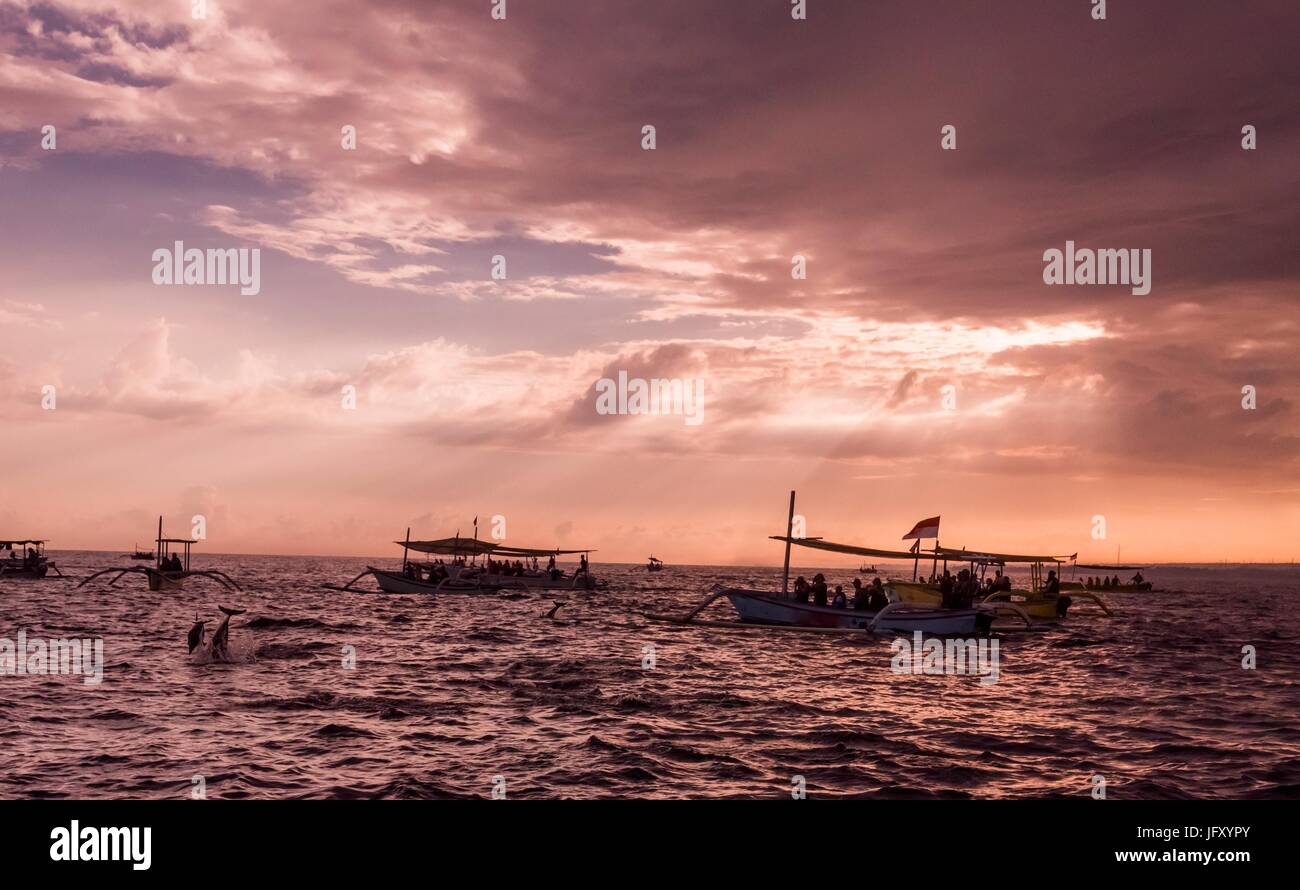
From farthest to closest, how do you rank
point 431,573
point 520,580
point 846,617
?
point 520,580 < point 431,573 < point 846,617

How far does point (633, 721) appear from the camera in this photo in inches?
831

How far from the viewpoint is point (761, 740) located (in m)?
19.3

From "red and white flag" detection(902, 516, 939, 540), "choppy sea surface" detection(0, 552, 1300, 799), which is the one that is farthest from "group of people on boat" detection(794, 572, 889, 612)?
"red and white flag" detection(902, 516, 939, 540)

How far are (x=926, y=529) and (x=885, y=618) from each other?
674 cm

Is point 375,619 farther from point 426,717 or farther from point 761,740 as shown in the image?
point 761,740

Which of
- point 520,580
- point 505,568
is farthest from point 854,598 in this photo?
point 505,568

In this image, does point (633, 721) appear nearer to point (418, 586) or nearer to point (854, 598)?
point (854, 598)

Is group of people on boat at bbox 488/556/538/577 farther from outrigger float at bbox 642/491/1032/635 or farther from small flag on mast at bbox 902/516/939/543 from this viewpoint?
small flag on mast at bbox 902/516/939/543

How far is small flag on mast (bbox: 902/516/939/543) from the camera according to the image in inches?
1829

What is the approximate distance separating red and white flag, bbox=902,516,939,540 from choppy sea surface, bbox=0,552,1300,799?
743 centimetres
